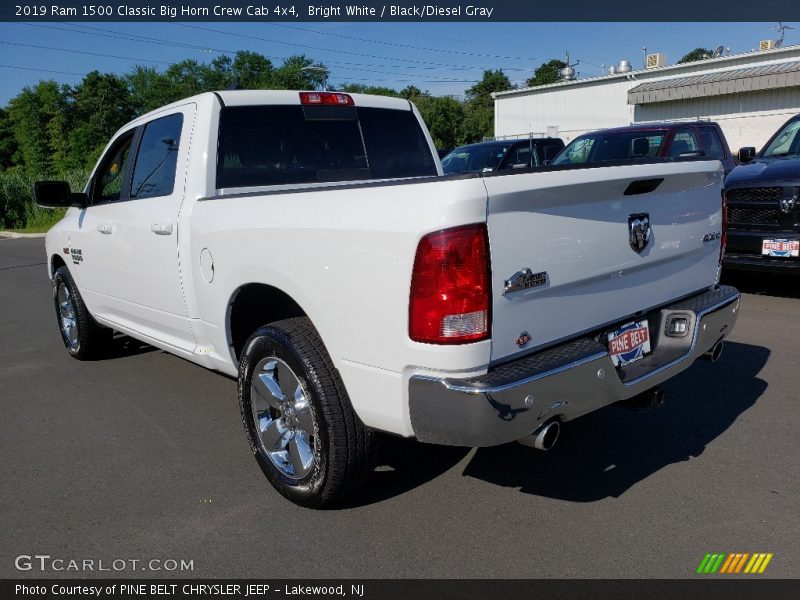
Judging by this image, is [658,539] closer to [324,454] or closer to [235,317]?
[324,454]

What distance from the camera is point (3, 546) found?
9.57 feet

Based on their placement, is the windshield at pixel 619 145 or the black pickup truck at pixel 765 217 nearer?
the black pickup truck at pixel 765 217

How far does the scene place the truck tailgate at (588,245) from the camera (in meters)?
2.40

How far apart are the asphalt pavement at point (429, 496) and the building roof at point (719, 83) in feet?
79.2

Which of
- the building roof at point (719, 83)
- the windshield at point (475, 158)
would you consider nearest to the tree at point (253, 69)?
the building roof at point (719, 83)

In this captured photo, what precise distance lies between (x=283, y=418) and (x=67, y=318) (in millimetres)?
3661

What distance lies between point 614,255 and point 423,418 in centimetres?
112

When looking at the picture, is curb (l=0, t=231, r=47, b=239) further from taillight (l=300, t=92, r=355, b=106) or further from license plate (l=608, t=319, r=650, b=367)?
license plate (l=608, t=319, r=650, b=367)

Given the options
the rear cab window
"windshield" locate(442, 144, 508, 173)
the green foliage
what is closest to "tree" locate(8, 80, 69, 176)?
the green foliage

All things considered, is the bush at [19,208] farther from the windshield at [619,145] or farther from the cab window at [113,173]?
the cab window at [113,173]

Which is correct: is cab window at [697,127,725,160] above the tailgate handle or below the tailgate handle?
above

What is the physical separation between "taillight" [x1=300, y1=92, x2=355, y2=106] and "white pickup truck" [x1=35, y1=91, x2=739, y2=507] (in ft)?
0.03

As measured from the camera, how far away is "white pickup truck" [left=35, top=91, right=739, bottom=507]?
2357 mm

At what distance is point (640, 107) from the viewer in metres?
30.3
